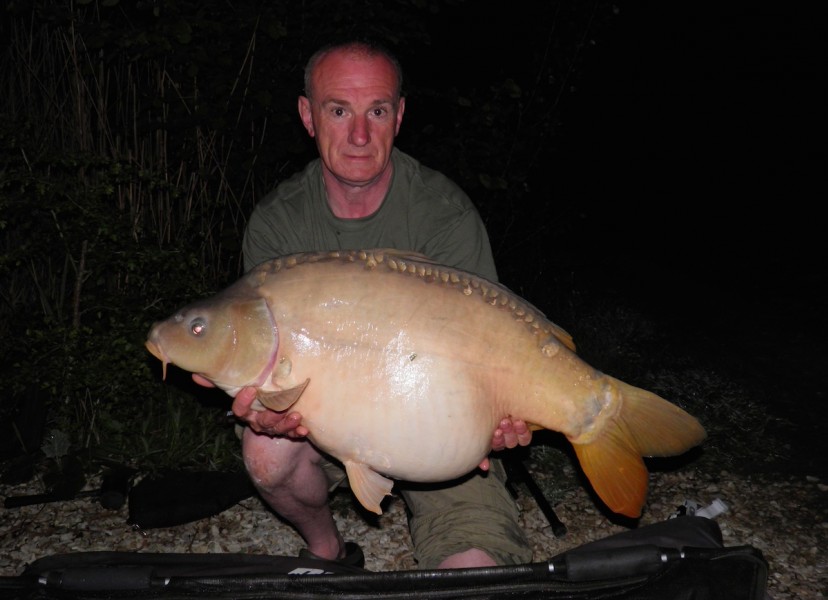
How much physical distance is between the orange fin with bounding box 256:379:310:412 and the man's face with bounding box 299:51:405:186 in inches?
26.0

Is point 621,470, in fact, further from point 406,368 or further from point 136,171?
point 136,171

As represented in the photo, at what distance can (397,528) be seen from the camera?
225cm

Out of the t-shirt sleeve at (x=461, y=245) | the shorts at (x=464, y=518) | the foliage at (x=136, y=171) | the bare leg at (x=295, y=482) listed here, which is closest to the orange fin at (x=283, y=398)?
the bare leg at (x=295, y=482)

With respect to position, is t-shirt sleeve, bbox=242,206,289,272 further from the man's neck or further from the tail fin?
the tail fin

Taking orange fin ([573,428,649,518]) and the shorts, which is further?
the shorts

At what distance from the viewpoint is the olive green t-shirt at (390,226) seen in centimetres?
197

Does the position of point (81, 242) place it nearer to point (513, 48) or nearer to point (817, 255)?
point (513, 48)

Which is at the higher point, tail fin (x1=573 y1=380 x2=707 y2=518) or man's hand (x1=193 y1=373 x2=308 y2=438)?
tail fin (x1=573 y1=380 x2=707 y2=518)

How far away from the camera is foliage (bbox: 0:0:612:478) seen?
2.43 m

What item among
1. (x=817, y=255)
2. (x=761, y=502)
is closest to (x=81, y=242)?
(x=761, y=502)

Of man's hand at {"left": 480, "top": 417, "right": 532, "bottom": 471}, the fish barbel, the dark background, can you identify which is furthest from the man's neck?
the dark background

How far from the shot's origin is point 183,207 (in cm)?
295

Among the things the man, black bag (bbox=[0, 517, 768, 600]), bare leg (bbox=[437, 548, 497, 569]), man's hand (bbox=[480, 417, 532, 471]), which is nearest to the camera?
black bag (bbox=[0, 517, 768, 600])

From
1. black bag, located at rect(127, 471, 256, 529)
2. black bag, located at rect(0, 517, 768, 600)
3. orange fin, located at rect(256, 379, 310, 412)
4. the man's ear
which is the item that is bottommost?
black bag, located at rect(127, 471, 256, 529)
